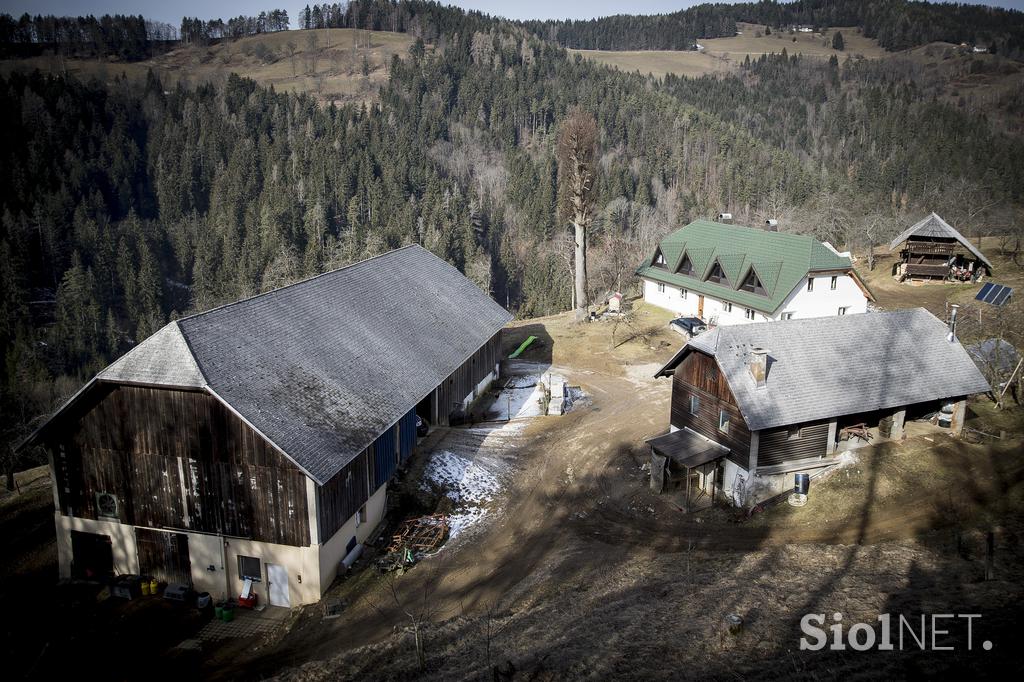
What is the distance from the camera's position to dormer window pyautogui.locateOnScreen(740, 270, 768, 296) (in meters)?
49.8

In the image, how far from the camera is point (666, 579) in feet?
70.9

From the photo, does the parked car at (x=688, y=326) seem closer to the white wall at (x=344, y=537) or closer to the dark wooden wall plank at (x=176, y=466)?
the white wall at (x=344, y=537)

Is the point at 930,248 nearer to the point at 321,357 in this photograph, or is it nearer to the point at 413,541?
the point at 413,541

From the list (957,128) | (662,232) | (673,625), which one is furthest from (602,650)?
(957,128)

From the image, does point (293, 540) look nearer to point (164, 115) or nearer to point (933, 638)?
point (933, 638)

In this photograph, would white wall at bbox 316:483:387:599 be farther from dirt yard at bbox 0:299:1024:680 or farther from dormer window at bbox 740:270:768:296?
dormer window at bbox 740:270:768:296

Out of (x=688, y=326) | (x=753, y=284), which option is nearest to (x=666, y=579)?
(x=688, y=326)

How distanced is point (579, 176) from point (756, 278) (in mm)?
16230

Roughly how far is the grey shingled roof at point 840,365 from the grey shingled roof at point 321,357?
38.3 ft

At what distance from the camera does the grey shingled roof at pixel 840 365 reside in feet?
90.2

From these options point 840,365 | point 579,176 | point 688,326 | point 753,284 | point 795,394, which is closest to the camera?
point 795,394

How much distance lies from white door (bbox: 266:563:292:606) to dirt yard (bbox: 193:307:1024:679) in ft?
4.70

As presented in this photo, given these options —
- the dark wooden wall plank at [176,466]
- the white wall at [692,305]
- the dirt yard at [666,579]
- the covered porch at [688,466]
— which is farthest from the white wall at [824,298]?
the dark wooden wall plank at [176,466]

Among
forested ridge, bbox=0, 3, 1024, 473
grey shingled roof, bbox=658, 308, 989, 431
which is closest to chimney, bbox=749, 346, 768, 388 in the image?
grey shingled roof, bbox=658, 308, 989, 431
